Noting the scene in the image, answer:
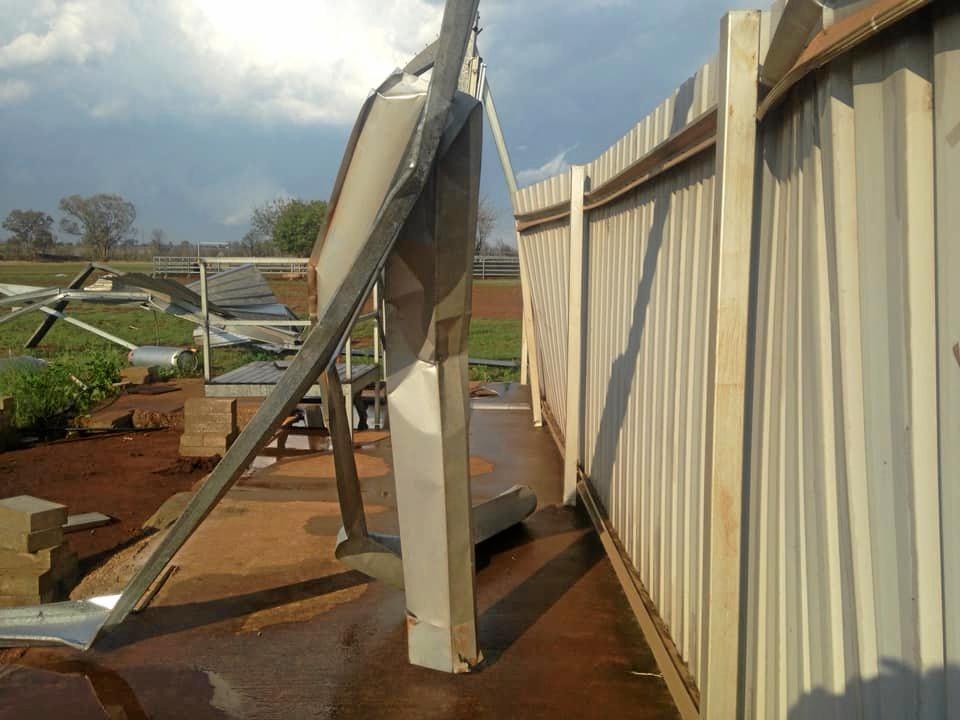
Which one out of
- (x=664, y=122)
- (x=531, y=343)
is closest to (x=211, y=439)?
(x=531, y=343)

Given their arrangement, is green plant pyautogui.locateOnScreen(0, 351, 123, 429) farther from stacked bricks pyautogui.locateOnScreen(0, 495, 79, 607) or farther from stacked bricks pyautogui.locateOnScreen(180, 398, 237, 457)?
stacked bricks pyautogui.locateOnScreen(0, 495, 79, 607)

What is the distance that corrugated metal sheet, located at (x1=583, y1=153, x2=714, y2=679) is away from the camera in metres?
2.80

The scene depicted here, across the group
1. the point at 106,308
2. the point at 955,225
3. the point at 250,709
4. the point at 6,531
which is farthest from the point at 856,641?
the point at 106,308

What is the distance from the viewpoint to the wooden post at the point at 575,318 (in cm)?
502

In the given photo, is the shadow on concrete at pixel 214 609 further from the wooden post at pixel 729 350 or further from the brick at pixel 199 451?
the brick at pixel 199 451

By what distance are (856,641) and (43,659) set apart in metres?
2.99

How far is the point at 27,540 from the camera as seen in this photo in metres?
4.68

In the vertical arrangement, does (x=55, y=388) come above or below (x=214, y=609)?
above

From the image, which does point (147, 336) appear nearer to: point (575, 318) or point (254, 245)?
point (575, 318)

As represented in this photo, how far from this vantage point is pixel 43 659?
3172 mm

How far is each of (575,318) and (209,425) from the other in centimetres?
517

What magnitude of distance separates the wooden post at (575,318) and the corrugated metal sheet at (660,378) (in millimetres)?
127

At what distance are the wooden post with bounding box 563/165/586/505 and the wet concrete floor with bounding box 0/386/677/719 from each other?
1.71 feet

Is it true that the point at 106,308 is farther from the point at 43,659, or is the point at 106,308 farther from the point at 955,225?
the point at 955,225
